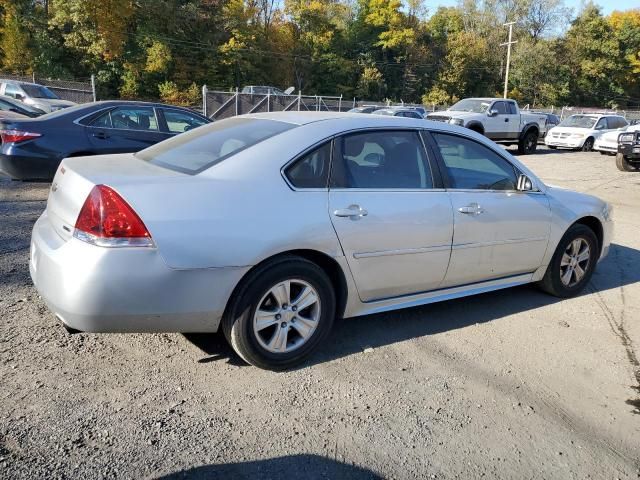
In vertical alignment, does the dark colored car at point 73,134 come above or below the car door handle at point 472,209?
above

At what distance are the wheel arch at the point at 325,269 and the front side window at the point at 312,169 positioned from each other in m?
0.41

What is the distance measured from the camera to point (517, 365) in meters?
3.71

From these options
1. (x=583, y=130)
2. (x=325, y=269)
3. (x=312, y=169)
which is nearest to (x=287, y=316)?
(x=325, y=269)

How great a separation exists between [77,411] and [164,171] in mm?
1420

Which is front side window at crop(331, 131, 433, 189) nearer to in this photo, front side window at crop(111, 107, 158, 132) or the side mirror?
the side mirror

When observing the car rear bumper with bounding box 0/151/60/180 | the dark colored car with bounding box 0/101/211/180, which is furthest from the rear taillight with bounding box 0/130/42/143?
the car rear bumper with bounding box 0/151/60/180

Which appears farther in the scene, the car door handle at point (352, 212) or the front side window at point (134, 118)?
the front side window at point (134, 118)

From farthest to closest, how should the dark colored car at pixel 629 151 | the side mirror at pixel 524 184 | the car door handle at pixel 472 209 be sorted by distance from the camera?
the dark colored car at pixel 629 151, the side mirror at pixel 524 184, the car door handle at pixel 472 209

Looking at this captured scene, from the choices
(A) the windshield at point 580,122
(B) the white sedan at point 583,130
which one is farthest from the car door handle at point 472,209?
(A) the windshield at point 580,122

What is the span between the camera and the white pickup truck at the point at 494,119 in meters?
18.4

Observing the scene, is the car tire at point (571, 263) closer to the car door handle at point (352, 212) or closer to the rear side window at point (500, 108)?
the car door handle at point (352, 212)

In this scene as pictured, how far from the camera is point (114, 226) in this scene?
2.85 metres

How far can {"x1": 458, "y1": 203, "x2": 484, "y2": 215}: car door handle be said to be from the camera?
4.01 m

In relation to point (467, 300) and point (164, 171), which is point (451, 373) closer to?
point (467, 300)
